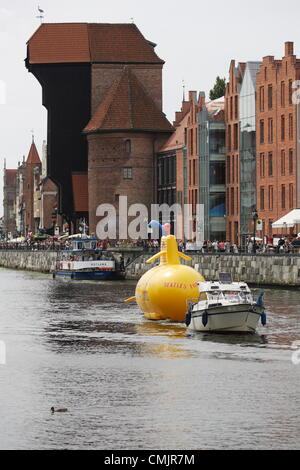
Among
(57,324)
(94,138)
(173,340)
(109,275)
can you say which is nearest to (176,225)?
(94,138)

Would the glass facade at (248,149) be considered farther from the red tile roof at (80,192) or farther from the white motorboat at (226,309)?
the white motorboat at (226,309)

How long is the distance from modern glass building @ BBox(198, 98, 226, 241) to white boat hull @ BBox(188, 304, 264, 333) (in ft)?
258

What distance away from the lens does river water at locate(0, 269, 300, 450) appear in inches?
1276

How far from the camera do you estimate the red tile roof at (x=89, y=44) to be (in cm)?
16075

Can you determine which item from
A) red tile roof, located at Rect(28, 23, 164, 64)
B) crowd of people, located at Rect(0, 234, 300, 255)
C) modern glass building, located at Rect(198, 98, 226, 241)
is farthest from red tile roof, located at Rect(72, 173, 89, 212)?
modern glass building, located at Rect(198, 98, 226, 241)

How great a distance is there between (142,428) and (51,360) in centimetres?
1374

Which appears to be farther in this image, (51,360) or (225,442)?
(51,360)

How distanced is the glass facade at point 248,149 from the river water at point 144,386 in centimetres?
6035

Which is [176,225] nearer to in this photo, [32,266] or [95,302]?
[32,266]

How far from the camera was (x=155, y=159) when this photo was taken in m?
158

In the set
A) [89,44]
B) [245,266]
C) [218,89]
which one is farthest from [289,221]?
[89,44]

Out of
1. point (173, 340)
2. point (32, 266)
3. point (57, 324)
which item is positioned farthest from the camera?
point (32, 266)

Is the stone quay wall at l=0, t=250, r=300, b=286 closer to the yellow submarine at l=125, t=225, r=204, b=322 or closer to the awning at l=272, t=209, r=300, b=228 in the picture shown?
the awning at l=272, t=209, r=300, b=228

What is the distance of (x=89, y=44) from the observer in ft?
538
